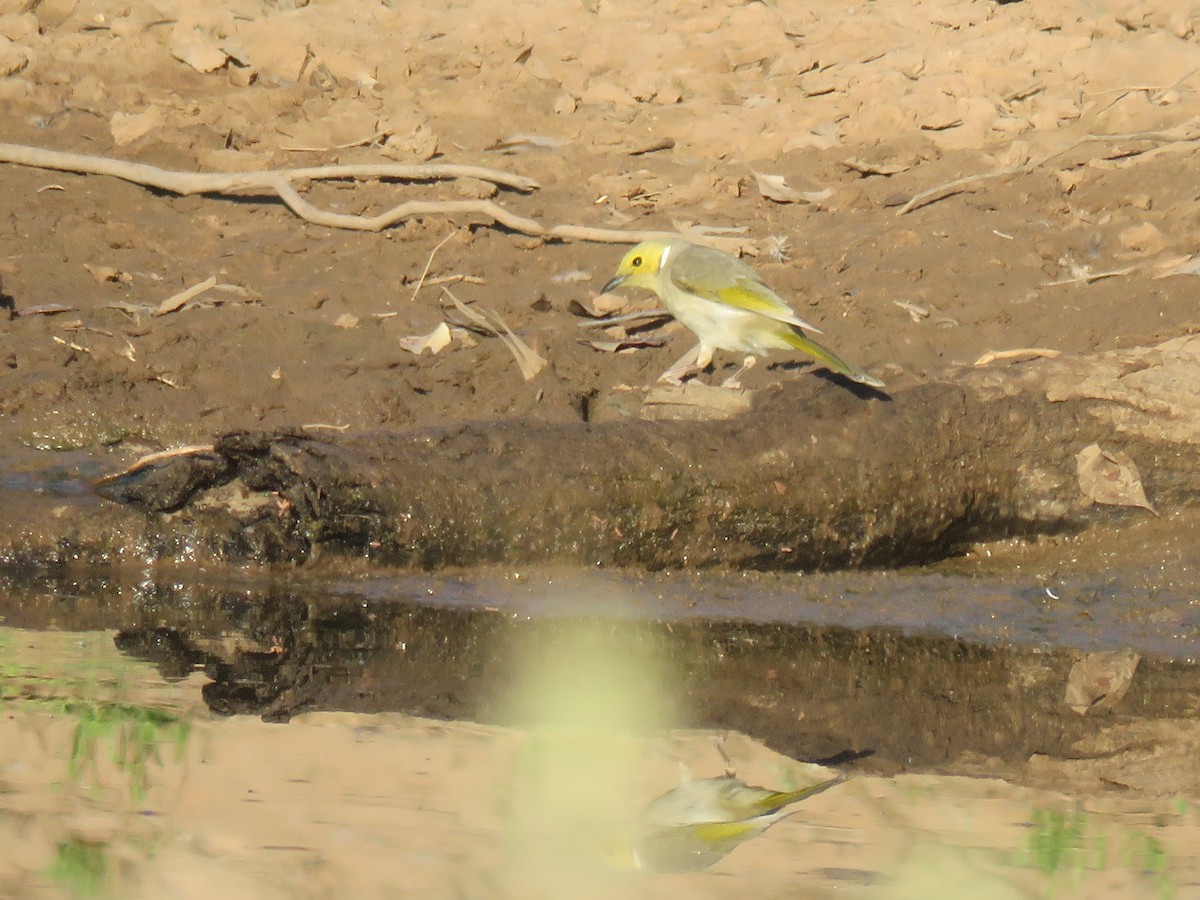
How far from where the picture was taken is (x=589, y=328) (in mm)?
8070

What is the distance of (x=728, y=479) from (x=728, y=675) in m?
1.14

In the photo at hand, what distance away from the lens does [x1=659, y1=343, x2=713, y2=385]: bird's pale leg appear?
728cm

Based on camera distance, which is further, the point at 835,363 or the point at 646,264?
the point at 646,264

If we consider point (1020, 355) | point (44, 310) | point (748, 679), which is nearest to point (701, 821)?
point (748, 679)

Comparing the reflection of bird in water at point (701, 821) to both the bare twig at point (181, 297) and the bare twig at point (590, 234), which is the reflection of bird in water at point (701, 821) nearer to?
the bare twig at point (181, 297)

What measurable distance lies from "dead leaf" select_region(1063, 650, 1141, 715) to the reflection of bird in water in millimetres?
1228

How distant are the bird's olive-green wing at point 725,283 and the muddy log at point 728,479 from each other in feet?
1.19

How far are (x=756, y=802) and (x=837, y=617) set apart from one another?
6.75 feet

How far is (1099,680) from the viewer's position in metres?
5.22

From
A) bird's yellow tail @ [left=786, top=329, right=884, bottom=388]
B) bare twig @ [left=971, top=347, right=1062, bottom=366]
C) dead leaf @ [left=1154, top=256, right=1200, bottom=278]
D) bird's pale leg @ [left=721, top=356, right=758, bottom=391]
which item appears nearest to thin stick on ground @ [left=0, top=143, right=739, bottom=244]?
bird's pale leg @ [left=721, top=356, right=758, bottom=391]

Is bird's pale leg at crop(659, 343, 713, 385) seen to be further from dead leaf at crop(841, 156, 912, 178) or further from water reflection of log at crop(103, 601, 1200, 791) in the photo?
dead leaf at crop(841, 156, 912, 178)

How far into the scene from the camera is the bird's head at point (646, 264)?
7.24 metres

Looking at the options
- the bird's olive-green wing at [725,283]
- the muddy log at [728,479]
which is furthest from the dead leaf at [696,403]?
the bird's olive-green wing at [725,283]

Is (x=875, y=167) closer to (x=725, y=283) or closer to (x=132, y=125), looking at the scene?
(x=725, y=283)
